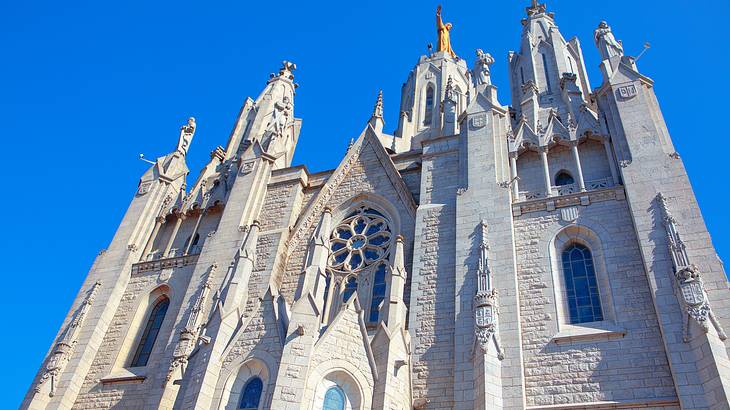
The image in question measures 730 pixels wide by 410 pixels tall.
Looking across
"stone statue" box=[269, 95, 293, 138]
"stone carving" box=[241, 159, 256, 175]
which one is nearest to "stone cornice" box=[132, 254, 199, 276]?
"stone carving" box=[241, 159, 256, 175]

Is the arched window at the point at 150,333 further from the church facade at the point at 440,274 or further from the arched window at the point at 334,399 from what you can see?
the arched window at the point at 334,399

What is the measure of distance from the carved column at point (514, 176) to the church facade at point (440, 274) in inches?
3.6

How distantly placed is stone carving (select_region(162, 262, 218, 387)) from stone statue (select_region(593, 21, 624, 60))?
15.2m

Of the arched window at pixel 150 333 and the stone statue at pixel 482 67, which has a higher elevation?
the stone statue at pixel 482 67

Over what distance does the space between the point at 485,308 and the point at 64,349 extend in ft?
42.0

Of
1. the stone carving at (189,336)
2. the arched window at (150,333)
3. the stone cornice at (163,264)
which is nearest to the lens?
the stone carving at (189,336)

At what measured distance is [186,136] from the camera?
87.2 ft

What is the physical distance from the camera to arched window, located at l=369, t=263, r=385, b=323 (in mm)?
17328

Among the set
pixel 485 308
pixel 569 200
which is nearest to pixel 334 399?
pixel 485 308

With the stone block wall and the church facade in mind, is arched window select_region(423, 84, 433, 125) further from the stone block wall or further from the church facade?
the stone block wall

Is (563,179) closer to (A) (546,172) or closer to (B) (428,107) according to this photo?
(A) (546,172)

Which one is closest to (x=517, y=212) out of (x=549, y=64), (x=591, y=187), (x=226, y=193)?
(x=591, y=187)

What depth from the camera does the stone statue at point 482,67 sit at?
72.0 feet

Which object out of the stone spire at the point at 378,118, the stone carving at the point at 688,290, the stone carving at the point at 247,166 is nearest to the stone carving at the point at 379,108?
the stone spire at the point at 378,118
